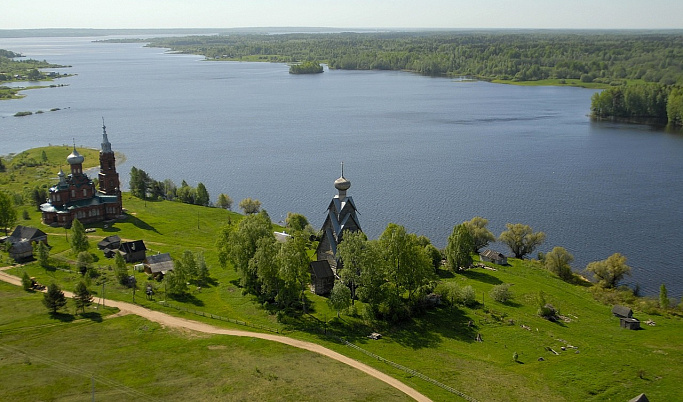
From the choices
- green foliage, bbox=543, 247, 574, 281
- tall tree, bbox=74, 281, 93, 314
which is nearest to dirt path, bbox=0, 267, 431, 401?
tall tree, bbox=74, 281, 93, 314

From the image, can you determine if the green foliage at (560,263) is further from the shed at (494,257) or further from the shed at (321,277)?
the shed at (321,277)

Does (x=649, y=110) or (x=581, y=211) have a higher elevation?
(x=649, y=110)

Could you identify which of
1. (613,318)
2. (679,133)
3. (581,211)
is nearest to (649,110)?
(679,133)

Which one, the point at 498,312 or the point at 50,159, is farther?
the point at 50,159

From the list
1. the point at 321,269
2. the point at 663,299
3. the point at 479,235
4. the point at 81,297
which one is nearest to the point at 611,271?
the point at 663,299

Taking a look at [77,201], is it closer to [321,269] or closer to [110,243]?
[110,243]

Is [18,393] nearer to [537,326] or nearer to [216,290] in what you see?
[216,290]

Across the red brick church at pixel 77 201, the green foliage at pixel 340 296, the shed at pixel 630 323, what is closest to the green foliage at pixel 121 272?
the green foliage at pixel 340 296
